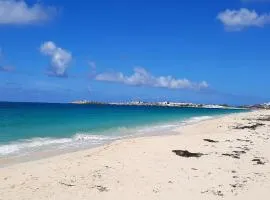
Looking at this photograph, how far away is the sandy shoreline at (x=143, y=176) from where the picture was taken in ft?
37.0

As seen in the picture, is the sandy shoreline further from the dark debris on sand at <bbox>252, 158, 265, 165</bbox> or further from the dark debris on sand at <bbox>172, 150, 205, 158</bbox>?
the dark debris on sand at <bbox>172, 150, 205, 158</bbox>

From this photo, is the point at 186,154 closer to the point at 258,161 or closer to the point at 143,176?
the point at 258,161

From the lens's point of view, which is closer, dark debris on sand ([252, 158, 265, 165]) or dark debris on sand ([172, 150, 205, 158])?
dark debris on sand ([252, 158, 265, 165])

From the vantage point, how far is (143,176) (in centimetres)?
1341

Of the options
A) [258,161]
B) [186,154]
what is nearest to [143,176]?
[186,154]

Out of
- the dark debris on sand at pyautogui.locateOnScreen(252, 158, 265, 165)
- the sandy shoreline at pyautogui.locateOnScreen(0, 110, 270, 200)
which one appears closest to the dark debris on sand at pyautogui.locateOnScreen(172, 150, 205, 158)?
the sandy shoreline at pyautogui.locateOnScreen(0, 110, 270, 200)

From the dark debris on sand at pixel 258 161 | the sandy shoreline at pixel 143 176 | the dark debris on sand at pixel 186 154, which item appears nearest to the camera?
the sandy shoreline at pixel 143 176

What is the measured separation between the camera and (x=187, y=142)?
2300 cm

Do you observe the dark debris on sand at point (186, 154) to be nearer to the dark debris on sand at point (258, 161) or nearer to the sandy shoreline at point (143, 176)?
the sandy shoreline at point (143, 176)

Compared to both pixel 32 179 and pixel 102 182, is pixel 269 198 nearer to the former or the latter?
pixel 102 182

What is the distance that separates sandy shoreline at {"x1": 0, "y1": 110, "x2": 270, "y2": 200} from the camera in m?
11.3

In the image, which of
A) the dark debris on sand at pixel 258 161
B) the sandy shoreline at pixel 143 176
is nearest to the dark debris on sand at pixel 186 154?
the sandy shoreline at pixel 143 176

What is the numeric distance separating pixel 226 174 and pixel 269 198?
2934 millimetres

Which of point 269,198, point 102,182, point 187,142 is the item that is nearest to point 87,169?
point 102,182
